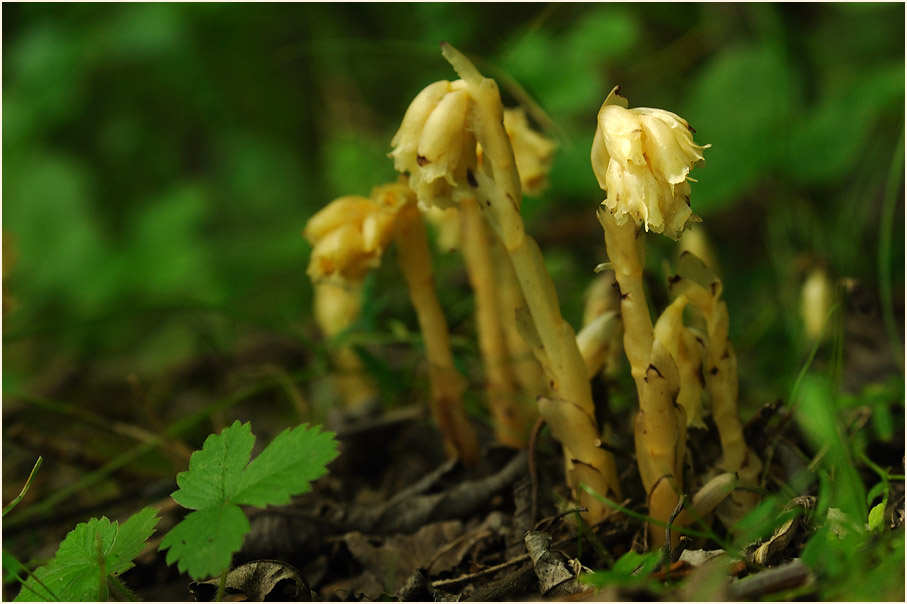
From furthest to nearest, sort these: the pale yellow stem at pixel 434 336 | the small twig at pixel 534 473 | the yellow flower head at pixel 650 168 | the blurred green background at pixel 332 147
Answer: the blurred green background at pixel 332 147
the pale yellow stem at pixel 434 336
the small twig at pixel 534 473
the yellow flower head at pixel 650 168

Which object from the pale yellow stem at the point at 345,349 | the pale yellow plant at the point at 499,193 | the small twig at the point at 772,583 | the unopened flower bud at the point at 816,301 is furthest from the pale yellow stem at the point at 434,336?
the unopened flower bud at the point at 816,301

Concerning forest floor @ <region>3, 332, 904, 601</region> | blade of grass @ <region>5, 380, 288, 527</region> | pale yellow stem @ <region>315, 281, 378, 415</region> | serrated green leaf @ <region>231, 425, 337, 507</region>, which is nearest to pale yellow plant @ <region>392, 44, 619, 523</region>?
forest floor @ <region>3, 332, 904, 601</region>

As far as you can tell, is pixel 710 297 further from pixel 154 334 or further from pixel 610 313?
pixel 154 334

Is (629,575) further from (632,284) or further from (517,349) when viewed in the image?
(517,349)

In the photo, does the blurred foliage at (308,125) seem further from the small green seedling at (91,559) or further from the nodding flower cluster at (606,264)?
the small green seedling at (91,559)

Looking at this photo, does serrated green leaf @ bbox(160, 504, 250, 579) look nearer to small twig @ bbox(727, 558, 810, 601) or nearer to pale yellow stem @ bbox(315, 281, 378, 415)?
small twig @ bbox(727, 558, 810, 601)

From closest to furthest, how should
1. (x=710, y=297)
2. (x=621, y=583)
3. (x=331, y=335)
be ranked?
(x=621, y=583) → (x=710, y=297) → (x=331, y=335)

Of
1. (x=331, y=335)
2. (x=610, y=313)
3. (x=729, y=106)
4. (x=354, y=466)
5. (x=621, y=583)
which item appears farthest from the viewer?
(x=729, y=106)

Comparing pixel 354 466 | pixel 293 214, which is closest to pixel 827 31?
pixel 293 214
